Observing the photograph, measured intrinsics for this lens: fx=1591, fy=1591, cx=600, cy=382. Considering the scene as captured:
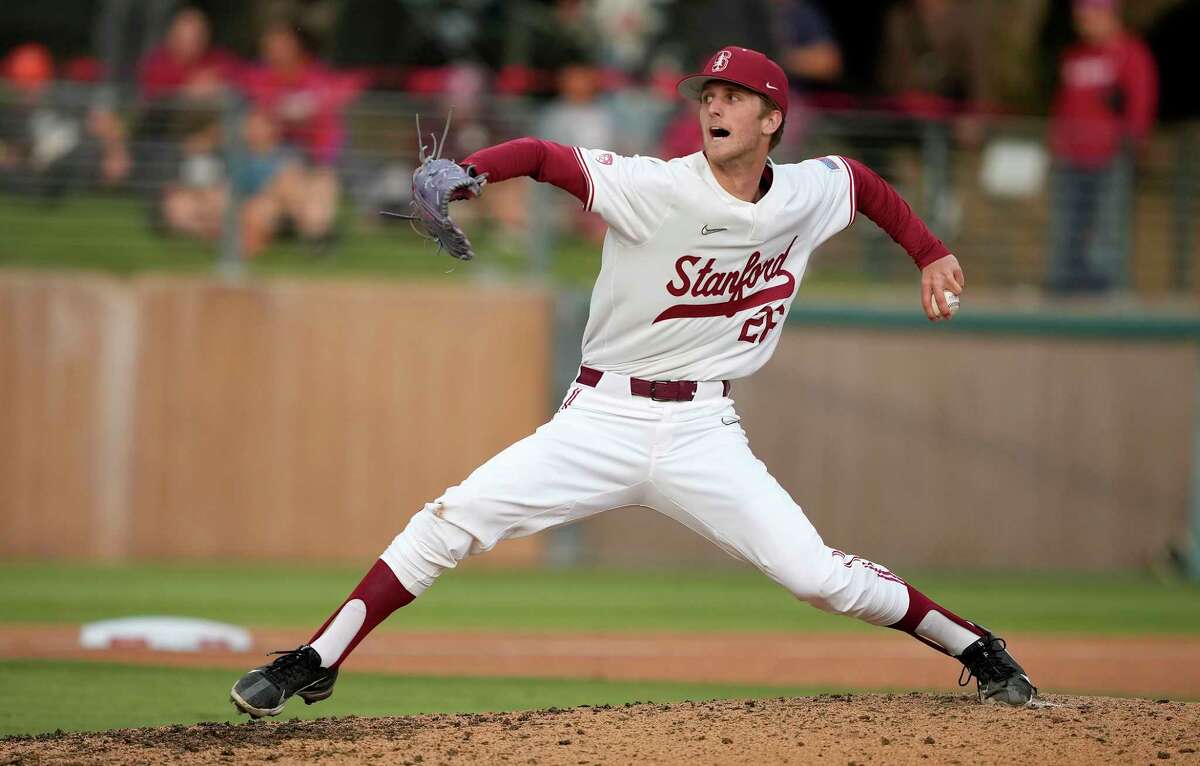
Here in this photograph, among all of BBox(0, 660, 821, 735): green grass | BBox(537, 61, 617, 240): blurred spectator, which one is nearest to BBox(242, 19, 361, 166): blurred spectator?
BBox(537, 61, 617, 240): blurred spectator

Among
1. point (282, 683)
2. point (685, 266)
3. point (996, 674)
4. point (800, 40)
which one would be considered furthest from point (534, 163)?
point (800, 40)

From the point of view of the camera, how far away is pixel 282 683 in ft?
16.8

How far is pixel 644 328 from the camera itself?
548 cm

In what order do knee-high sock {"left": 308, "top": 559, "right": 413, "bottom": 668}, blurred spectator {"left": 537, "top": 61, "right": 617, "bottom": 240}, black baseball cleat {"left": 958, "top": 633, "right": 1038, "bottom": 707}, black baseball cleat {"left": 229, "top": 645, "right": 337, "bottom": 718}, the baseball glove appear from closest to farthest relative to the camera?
the baseball glove < black baseball cleat {"left": 229, "top": 645, "right": 337, "bottom": 718} < knee-high sock {"left": 308, "top": 559, "right": 413, "bottom": 668} < black baseball cleat {"left": 958, "top": 633, "right": 1038, "bottom": 707} < blurred spectator {"left": 537, "top": 61, "right": 617, "bottom": 240}

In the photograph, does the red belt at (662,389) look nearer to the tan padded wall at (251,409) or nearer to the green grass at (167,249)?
the tan padded wall at (251,409)

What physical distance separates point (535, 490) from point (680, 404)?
1.98 ft

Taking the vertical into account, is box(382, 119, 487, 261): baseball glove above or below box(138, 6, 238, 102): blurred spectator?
below

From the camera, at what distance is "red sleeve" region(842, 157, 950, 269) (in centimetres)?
595

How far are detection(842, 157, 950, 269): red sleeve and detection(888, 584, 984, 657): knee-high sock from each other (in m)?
1.25

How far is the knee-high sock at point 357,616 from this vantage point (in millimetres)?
5250

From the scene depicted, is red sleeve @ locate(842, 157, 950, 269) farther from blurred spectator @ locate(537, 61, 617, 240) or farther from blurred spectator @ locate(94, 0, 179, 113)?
blurred spectator @ locate(94, 0, 179, 113)

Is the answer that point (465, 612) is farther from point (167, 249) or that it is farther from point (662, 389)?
point (662, 389)

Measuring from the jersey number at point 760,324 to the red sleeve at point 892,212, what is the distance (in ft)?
1.94

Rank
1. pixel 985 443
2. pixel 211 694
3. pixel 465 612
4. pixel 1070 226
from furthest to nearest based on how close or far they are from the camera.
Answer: pixel 985 443 → pixel 1070 226 → pixel 465 612 → pixel 211 694
